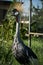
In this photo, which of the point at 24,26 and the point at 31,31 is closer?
the point at 31,31

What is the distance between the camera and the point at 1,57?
4.99 m

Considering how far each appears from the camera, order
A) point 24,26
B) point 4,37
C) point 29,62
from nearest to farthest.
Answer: point 29,62, point 4,37, point 24,26

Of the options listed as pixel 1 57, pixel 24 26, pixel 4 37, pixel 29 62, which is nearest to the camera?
pixel 29 62

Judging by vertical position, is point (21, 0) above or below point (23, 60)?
above

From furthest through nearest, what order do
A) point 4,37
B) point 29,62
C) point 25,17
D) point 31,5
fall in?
1. point 25,17
2. point 31,5
3. point 4,37
4. point 29,62

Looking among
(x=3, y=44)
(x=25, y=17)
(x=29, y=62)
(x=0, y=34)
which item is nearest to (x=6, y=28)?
(x=0, y=34)

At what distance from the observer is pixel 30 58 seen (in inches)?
185

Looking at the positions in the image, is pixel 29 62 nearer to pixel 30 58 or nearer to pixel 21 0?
pixel 30 58

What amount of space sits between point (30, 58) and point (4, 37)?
1127 mm

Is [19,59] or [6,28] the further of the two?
[6,28]

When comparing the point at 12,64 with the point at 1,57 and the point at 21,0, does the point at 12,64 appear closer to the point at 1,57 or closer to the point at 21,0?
the point at 1,57

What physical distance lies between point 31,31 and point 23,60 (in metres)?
2.27

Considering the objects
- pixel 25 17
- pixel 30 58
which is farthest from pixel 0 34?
pixel 25 17

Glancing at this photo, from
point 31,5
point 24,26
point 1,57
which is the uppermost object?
point 31,5
